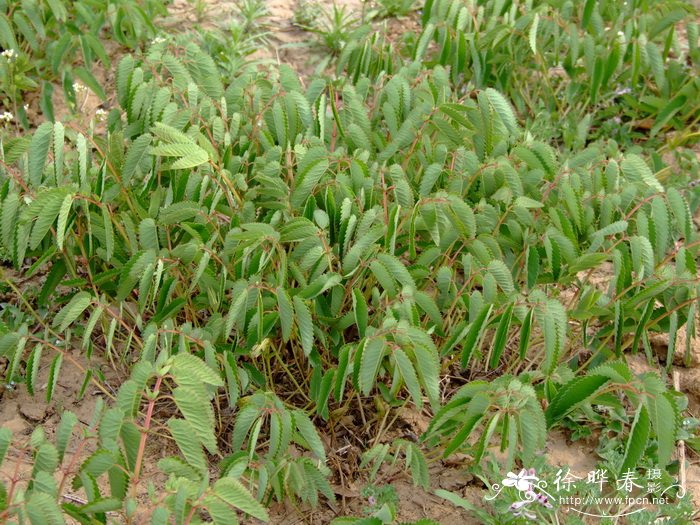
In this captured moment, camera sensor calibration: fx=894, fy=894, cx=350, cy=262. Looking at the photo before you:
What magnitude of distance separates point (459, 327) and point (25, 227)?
116 centimetres

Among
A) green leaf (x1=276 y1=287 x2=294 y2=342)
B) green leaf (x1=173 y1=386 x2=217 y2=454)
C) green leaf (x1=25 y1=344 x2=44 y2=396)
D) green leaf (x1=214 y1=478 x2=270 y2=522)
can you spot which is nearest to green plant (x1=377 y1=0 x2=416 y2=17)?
green leaf (x1=276 y1=287 x2=294 y2=342)

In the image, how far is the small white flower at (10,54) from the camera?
351cm

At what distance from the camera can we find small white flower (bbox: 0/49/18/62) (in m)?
3.51

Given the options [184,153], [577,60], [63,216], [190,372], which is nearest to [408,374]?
[190,372]

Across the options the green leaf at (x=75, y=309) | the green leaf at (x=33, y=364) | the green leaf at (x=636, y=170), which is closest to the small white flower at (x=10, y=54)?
the green leaf at (x=75, y=309)

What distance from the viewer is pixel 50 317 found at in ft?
9.46

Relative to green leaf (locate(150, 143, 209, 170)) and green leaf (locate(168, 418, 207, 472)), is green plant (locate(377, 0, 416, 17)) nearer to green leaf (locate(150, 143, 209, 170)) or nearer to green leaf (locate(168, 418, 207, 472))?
green leaf (locate(150, 143, 209, 170))

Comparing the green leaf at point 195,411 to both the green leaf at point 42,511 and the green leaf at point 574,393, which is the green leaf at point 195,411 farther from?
the green leaf at point 574,393

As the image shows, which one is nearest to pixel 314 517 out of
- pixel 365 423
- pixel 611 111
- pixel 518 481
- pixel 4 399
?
pixel 365 423

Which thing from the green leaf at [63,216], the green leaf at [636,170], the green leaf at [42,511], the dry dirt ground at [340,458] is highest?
the green leaf at [63,216]

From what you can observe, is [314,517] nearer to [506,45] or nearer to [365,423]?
[365,423]

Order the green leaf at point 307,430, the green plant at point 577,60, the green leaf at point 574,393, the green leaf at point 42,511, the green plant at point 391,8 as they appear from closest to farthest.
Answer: the green leaf at point 42,511 → the green leaf at point 574,393 → the green leaf at point 307,430 → the green plant at point 577,60 → the green plant at point 391,8

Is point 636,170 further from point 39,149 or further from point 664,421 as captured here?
point 39,149

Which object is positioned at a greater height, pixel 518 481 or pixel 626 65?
pixel 626 65
